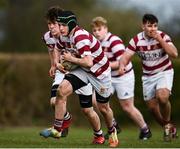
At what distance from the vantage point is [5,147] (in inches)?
510

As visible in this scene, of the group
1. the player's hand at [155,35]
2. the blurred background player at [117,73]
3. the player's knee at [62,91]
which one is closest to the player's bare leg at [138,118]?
the blurred background player at [117,73]

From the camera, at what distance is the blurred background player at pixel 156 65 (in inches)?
613

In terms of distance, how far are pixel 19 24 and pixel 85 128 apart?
14196 mm

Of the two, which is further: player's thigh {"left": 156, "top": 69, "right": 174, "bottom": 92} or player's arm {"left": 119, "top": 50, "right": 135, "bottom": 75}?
player's arm {"left": 119, "top": 50, "right": 135, "bottom": 75}

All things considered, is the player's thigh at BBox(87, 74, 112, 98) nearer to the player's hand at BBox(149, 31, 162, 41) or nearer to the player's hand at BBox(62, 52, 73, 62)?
the player's hand at BBox(62, 52, 73, 62)

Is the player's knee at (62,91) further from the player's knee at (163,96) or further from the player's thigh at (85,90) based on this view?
the player's knee at (163,96)

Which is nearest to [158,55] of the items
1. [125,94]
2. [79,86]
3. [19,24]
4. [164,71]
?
[164,71]

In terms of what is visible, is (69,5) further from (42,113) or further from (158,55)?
(158,55)

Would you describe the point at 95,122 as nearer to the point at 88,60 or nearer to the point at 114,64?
the point at 88,60

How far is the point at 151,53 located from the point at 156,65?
29cm

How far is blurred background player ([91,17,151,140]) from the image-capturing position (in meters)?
16.7

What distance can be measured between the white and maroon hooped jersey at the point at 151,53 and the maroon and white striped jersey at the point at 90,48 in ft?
6.45

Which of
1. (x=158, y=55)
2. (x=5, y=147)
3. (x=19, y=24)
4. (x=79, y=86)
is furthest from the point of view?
(x=19, y=24)

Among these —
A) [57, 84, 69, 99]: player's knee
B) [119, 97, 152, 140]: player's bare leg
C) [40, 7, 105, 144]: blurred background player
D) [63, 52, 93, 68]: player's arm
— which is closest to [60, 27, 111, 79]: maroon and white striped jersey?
[63, 52, 93, 68]: player's arm
